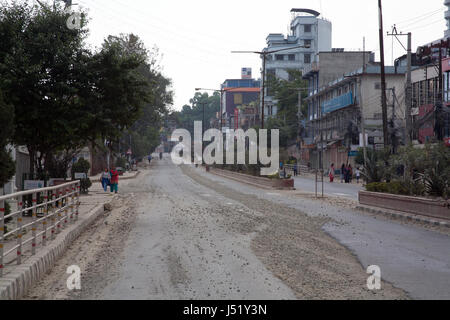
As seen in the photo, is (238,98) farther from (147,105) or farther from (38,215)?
(38,215)

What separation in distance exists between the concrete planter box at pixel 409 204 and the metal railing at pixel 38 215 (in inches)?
413

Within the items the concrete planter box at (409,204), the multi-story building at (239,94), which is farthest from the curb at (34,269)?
the multi-story building at (239,94)

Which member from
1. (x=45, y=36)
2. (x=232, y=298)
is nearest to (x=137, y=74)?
(x=45, y=36)

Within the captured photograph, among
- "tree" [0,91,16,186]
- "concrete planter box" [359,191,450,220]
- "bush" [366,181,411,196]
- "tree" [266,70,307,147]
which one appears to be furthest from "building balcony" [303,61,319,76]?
"tree" [0,91,16,186]

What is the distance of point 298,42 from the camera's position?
112m

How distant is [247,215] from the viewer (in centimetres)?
1927

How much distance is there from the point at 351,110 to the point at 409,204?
148 ft

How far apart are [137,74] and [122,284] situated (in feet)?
35.5

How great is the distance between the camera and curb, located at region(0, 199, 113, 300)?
292 inches

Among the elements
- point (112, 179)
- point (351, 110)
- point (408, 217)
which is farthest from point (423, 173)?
point (351, 110)

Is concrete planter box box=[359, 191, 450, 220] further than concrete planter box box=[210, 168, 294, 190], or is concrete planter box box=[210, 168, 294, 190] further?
concrete planter box box=[210, 168, 294, 190]

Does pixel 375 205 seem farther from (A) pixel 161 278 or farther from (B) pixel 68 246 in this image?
(A) pixel 161 278

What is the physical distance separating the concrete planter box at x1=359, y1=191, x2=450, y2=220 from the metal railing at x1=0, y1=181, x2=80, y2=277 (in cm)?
1048

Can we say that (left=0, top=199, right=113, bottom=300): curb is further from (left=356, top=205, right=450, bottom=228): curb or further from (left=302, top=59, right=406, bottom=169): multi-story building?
(left=302, top=59, right=406, bottom=169): multi-story building
